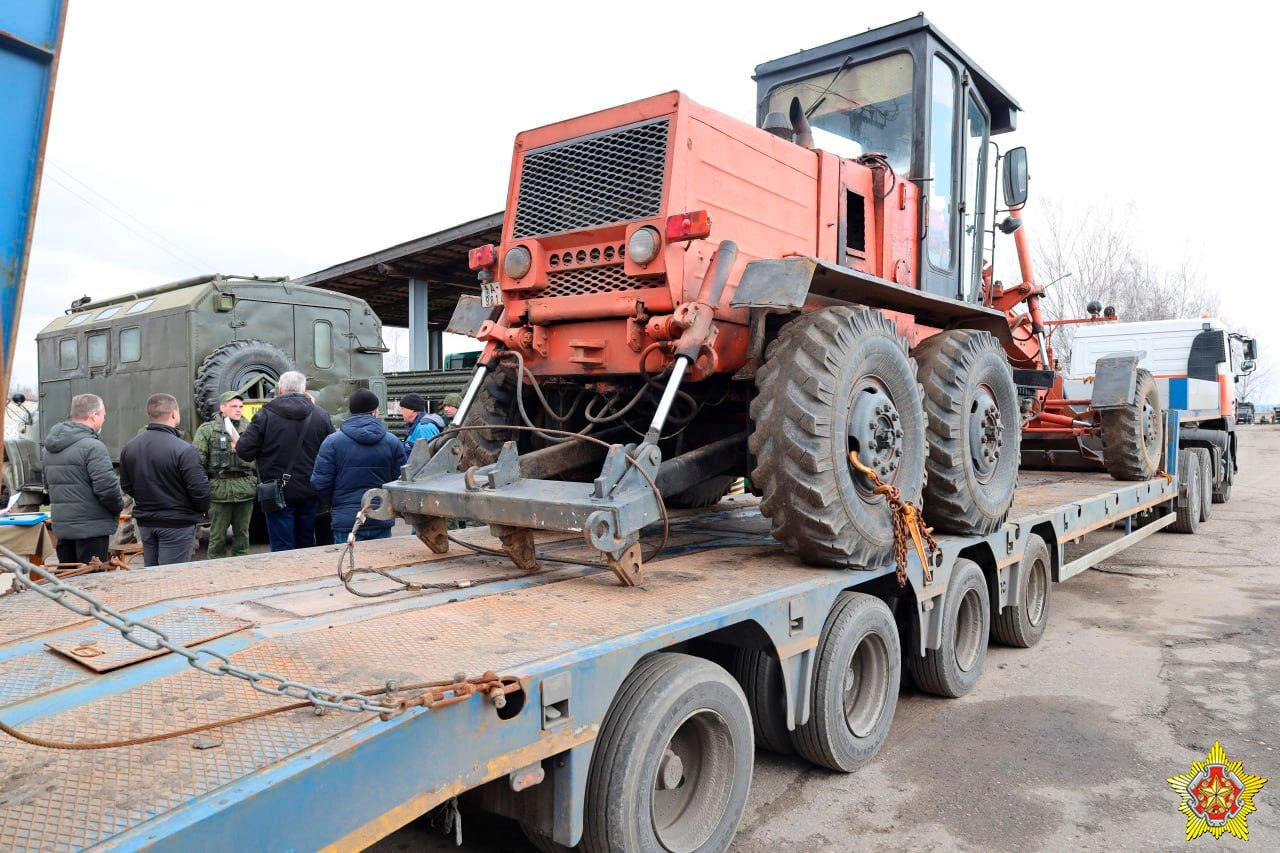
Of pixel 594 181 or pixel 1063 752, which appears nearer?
pixel 1063 752

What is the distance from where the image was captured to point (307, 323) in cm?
1093

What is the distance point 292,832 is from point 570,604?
146cm

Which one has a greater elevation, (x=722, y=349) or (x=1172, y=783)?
(x=722, y=349)

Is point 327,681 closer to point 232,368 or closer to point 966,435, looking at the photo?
point 966,435

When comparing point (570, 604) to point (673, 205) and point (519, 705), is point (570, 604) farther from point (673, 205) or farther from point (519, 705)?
point (673, 205)

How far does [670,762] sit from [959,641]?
2.98m

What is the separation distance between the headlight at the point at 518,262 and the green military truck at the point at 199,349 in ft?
18.3

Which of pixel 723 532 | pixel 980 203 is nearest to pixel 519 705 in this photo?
pixel 723 532

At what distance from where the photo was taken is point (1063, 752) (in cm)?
439

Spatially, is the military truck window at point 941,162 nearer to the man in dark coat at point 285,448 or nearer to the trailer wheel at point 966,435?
the trailer wheel at point 966,435

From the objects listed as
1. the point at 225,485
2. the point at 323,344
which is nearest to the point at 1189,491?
the point at 225,485

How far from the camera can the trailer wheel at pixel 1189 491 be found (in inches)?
429

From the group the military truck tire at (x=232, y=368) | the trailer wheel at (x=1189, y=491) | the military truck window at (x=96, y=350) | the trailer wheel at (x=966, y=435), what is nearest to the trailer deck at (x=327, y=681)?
the trailer wheel at (x=966, y=435)

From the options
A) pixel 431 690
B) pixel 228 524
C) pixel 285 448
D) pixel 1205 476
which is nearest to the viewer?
pixel 431 690
